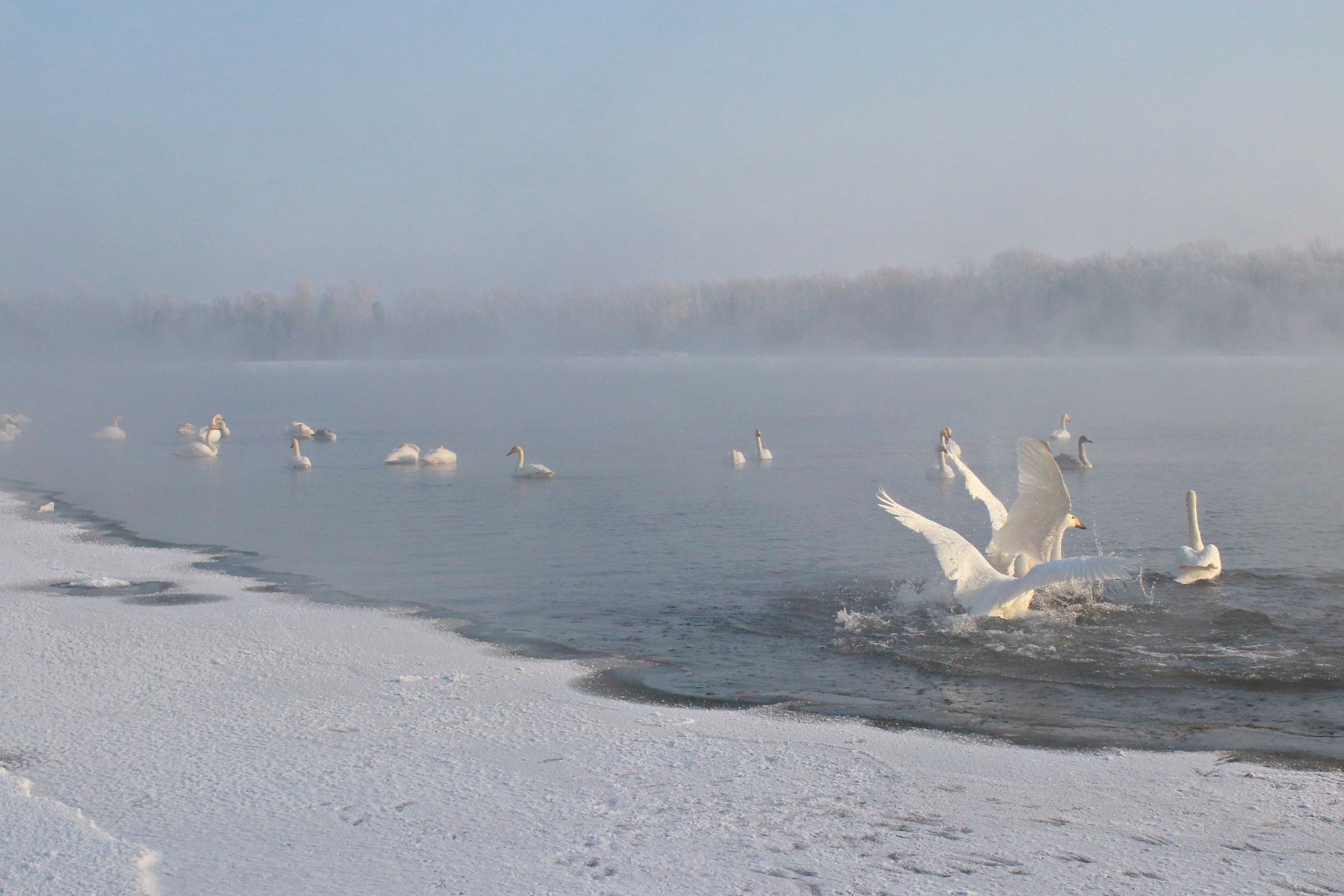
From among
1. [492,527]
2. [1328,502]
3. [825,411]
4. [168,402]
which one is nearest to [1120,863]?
[492,527]

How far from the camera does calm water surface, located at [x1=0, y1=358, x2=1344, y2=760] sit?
734 cm

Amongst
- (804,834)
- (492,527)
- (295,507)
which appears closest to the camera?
(804,834)

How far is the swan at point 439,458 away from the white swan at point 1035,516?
44.8 feet

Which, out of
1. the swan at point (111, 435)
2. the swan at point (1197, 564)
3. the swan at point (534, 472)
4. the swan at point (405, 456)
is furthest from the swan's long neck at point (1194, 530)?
the swan at point (111, 435)

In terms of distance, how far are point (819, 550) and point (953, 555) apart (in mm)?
3577

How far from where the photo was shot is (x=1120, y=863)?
14.5 ft

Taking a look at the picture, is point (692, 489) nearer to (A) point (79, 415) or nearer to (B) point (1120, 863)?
(B) point (1120, 863)

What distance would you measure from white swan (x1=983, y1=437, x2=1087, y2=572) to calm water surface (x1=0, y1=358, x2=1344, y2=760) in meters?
0.48

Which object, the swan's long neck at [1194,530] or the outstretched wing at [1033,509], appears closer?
the outstretched wing at [1033,509]

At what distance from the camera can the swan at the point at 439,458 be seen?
858 inches

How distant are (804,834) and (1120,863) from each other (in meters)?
1.16

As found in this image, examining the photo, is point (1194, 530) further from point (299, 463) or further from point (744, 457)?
point (299, 463)

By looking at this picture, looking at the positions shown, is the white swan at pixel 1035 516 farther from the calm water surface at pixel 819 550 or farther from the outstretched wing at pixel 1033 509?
the calm water surface at pixel 819 550

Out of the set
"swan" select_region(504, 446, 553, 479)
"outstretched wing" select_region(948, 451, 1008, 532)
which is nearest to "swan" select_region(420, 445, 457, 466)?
"swan" select_region(504, 446, 553, 479)
